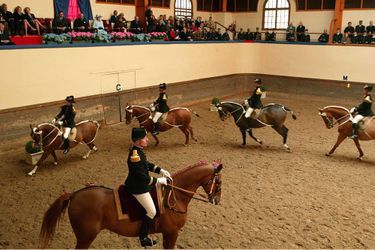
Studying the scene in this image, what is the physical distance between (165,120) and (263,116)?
2.71 meters

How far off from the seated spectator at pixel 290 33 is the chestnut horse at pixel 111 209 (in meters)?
16.5

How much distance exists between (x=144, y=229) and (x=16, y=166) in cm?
550

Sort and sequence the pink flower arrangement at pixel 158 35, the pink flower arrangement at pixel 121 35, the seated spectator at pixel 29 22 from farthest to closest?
the pink flower arrangement at pixel 158 35, the pink flower arrangement at pixel 121 35, the seated spectator at pixel 29 22

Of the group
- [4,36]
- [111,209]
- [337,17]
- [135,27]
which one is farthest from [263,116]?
[337,17]

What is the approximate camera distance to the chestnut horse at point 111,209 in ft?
14.2

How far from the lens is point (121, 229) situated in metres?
4.50

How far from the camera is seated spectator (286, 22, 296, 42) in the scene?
19578mm

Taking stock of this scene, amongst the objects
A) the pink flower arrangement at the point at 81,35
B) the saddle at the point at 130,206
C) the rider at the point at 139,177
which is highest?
the pink flower arrangement at the point at 81,35

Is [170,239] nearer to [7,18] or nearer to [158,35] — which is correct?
[7,18]

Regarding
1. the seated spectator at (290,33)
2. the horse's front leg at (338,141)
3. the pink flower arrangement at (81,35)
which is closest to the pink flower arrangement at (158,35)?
the pink flower arrangement at (81,35)

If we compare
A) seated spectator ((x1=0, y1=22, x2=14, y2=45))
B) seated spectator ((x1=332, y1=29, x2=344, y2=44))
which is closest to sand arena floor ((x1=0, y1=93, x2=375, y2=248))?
seated spectator ((x1=0, y1=22, x2=14, y2=45))

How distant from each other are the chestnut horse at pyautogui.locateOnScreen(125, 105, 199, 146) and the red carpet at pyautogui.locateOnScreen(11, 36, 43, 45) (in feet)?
13.4

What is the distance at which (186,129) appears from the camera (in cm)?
1063

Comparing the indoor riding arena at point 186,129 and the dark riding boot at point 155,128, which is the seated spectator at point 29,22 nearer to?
the indoor riding arena at point 186,129
